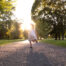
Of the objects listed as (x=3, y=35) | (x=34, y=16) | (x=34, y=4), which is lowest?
(x=3, y=35)

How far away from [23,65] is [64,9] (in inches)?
704

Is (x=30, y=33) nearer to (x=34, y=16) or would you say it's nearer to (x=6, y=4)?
(x=6, y=4)

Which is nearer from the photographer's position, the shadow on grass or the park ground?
the shadow on grass

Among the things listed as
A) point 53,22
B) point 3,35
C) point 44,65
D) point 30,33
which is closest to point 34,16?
point 53,22

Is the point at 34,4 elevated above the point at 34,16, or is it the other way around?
the point at 34,4

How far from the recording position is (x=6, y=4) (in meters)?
11.3

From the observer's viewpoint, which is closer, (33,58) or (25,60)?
(25,60)

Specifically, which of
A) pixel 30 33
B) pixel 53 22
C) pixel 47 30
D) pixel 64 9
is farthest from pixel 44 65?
pixel 47 30

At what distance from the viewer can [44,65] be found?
4.63 m

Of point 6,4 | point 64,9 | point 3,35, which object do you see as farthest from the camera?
point 3,35

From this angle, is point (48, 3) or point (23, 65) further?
point (48, 3)

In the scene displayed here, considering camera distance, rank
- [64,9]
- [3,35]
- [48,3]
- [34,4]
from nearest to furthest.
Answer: [48,3], [64,9], [34,4], [3,35]

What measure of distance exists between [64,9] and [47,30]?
23154 mm

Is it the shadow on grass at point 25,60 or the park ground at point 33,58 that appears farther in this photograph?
the park ground at point 33,58
